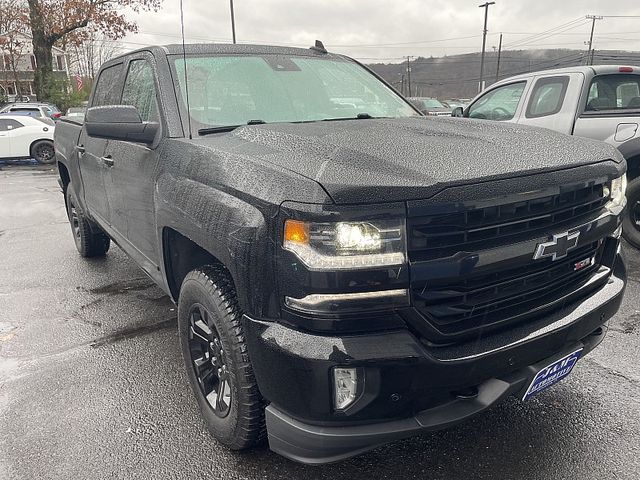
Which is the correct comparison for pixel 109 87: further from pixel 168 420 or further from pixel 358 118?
pixel 168 420

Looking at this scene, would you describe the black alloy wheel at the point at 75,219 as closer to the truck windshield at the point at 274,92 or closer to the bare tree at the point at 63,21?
the truck windshield at the point at 274,92

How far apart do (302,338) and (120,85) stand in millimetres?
2827

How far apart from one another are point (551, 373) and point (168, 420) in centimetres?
188

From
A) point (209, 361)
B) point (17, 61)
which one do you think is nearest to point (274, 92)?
point (209, 361)

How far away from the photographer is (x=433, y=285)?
171 cm

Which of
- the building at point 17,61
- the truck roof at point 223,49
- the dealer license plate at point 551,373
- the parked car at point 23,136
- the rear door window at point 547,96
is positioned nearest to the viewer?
the dealer license plate at point 551,373

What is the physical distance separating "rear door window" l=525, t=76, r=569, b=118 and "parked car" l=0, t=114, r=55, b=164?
14.0 m

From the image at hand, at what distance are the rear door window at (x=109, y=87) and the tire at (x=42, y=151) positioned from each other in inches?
496

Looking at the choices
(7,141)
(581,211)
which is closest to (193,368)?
(581,211)

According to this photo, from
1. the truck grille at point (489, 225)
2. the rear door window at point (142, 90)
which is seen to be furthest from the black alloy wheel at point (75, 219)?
the truck grille at point (489, 225)

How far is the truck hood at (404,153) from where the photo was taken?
168cm

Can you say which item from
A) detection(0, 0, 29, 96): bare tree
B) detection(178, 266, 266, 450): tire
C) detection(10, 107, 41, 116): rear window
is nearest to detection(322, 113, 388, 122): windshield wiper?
detection(178, 266, 266, 450): tire

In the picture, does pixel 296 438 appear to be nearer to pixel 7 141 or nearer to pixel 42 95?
pixel 7 141

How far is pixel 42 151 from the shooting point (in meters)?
15.4
